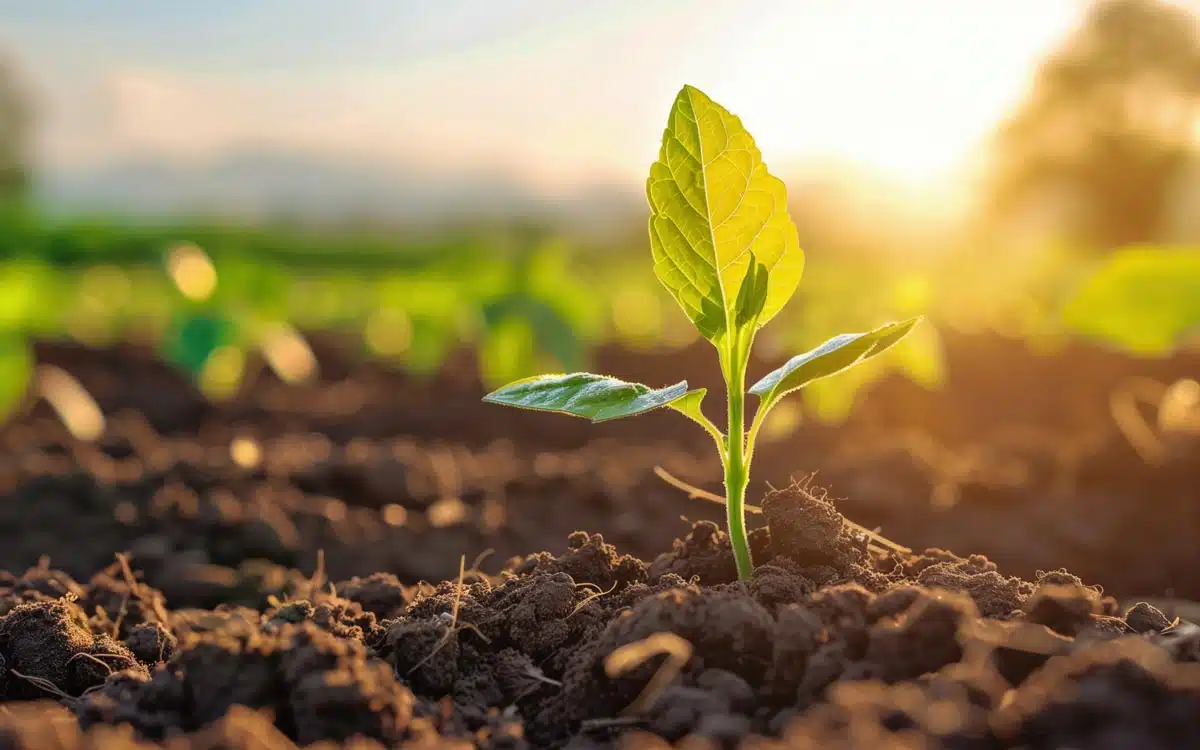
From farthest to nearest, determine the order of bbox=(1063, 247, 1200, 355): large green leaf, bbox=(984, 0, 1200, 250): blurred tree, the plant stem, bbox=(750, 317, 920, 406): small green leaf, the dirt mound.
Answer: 1. bbox=(984, 0, 1200, 250): blurred tree
2. bbox=(1063, 247, 1200, 355): large green leaf
3. the plant stem
4. bbox=(750, 317, 920, 406): small green leaf
5. the dirt mound

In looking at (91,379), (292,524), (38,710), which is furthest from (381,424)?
(38,710)

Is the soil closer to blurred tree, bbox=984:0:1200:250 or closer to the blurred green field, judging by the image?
the blurred green field

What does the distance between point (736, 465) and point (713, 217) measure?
15.4 inches

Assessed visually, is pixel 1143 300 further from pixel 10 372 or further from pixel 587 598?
pixel 10 372

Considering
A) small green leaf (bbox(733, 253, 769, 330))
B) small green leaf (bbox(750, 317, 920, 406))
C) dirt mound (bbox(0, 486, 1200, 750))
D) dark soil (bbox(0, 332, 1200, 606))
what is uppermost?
small green leaf (bbox(733, 253, 769, 330))

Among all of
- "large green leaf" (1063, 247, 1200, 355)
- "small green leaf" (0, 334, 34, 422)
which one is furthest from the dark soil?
"large green leaf" (1063, 247, 1200, 355)

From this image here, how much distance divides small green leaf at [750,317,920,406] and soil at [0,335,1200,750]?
276 mm

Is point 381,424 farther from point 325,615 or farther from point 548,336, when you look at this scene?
point 325,615

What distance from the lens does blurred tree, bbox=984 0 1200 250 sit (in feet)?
74.7

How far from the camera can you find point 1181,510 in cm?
365

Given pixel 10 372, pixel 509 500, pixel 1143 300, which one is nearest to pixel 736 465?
pixel 509 500

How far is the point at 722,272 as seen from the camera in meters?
1.72

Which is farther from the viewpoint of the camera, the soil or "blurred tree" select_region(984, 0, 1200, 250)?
"blurred tree" select_region(984, 0, 1200, 250)

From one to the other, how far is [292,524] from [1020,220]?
23.9 meters
